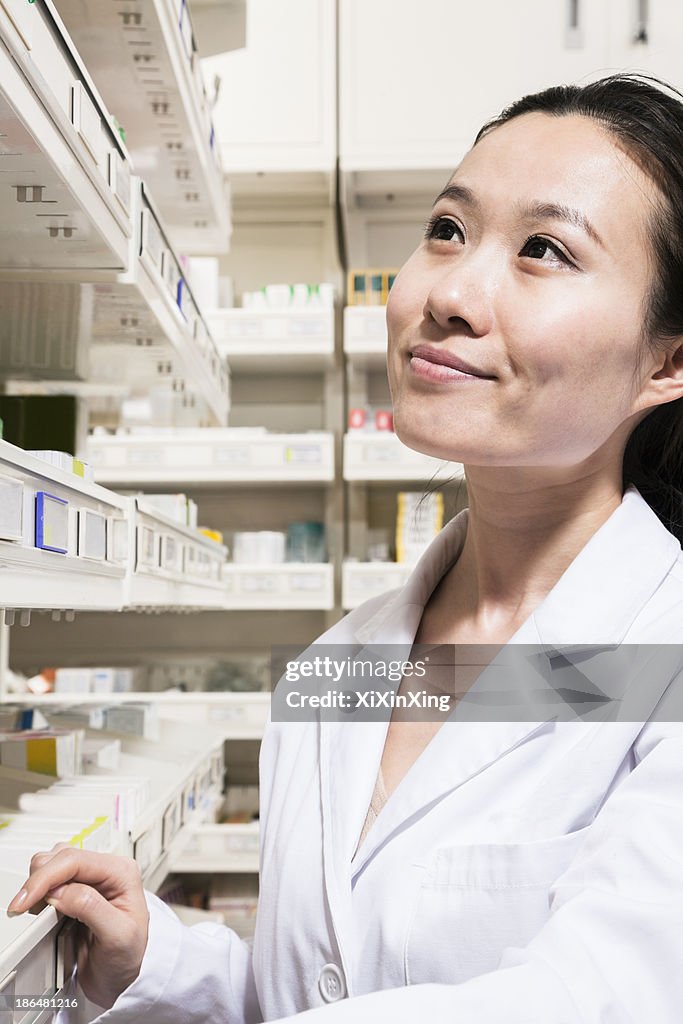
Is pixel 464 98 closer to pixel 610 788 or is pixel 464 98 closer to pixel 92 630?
pixel 92 630

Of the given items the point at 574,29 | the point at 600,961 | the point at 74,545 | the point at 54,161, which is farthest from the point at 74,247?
the point at 574,29

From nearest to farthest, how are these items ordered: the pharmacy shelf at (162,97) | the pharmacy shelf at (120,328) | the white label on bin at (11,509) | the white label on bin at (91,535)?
the white label on bin at (11,509)
the white label on bin at (91,535)
the pharmacy shelf at (120,328)
the pharmacy shelf at (162,97)

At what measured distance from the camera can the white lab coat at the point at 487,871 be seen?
551mm

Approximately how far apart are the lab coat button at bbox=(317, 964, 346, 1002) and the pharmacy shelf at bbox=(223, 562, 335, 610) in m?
2.04

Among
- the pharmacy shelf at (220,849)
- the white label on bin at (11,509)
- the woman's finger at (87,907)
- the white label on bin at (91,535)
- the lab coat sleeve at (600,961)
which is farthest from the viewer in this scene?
the pharmacy shelf at (220,849)

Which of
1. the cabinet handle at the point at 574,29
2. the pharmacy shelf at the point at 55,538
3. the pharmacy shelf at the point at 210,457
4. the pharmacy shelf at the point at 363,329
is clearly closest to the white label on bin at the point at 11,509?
the pharmacy shelf at the point at 55,538

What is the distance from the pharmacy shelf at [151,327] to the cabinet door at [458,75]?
1374 mm

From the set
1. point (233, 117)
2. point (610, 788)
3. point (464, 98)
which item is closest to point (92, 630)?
point (233, 117)

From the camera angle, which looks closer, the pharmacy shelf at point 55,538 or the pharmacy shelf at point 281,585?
the pharmacy shelf at point 55,538

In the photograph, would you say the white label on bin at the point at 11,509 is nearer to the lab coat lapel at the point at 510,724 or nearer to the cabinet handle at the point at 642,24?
the lab coat lapel at the point at 510,724

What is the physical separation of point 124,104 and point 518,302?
91 cm

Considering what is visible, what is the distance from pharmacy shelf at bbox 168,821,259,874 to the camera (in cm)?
270

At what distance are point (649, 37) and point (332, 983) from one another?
9.34 ft

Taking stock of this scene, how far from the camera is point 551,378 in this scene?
73cm
